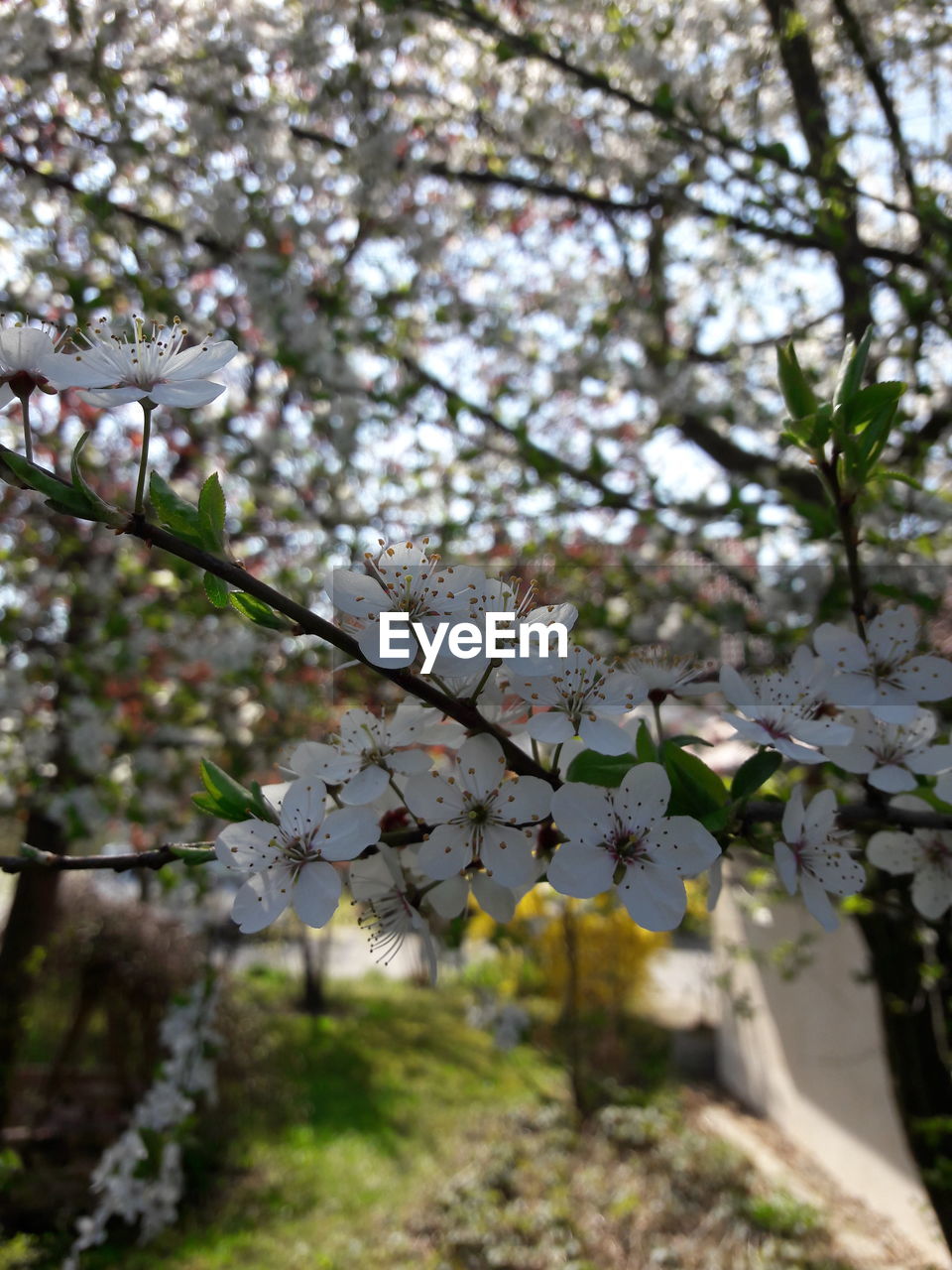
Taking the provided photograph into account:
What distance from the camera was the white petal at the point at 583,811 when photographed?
692 mm

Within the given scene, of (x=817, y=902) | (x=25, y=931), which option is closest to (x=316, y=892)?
(x=817, y=902)

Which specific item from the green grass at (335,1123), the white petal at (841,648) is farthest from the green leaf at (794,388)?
the green grass at (335,1123)

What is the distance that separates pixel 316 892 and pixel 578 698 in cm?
29

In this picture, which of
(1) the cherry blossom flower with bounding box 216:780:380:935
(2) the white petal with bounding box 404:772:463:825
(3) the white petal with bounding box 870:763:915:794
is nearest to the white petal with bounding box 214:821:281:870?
(1) the cherry blossom flower with bounding box 216:780:380:935

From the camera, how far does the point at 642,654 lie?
106 cm

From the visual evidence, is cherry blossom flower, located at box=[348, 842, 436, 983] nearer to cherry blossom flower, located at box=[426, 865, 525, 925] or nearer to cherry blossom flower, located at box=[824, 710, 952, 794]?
cherry blossom flower, located at box=[426, 865, 525, 925]

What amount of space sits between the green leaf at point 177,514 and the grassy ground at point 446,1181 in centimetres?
354

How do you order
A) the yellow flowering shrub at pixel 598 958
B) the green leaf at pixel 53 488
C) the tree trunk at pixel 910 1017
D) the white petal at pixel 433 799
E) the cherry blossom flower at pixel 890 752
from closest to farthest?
1. the green leaf at pixel 53 488
2. the white petal at pixel 433 799
3. the cherry blossom flower at pixel 890 752
4. the tree trunk at pixel 910 1017
5. the yellow flowering shrub at pixel 598 958

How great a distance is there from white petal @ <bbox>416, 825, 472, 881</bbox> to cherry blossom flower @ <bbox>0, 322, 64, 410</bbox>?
1.68 ft

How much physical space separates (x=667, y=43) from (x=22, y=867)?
3.36 meters

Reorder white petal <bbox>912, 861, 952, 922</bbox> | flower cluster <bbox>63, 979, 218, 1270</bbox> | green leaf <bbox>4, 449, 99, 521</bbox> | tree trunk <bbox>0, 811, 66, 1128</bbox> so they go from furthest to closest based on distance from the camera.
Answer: tree trunk <bbox>0, 811, 66, 1128</bbox> < flower cluster <bbox>63, 979, 218, 1270</bbox> < white petal <bbox>912, 861, 952, 922</bbox> < green leaf <bbox>4, 449, 99, 521</bbox>

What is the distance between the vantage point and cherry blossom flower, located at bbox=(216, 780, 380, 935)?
0.70 meters

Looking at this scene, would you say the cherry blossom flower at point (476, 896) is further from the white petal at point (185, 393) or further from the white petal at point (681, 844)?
the white petal at point (185, 393)

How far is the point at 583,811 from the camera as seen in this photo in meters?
0.70
